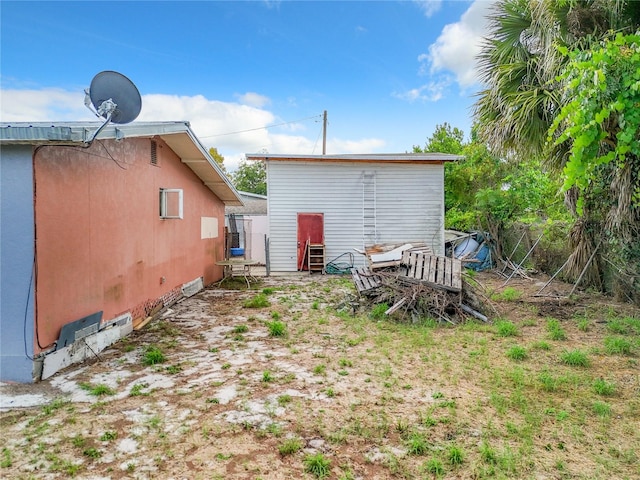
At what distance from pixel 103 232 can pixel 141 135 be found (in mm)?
1412

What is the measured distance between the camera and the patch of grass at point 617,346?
4.87m

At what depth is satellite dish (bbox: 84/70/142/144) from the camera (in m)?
4.00

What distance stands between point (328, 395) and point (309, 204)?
367 inches

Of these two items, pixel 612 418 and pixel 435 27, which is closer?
pixel 612 418

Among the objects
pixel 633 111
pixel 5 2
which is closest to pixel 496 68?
pixel 633 111

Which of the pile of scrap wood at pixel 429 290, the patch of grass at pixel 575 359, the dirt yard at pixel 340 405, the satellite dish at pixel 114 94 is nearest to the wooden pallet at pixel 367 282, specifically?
the pile of scrap wood at pixel 429 290

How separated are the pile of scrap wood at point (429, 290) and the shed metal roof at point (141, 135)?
14.5ft

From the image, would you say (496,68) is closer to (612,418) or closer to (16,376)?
(612,418)

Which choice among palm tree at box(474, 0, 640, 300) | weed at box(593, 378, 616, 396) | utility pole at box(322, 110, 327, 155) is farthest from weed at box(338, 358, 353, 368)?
utility pole at box(322, 110, 327, 155)

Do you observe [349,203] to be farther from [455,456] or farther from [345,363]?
[455,456]

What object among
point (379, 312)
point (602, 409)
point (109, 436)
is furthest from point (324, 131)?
point (109, 436)

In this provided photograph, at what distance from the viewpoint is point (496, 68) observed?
279 inches

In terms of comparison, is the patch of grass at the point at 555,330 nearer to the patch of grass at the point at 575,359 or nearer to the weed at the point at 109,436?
the patch of grass at the point at 575,359

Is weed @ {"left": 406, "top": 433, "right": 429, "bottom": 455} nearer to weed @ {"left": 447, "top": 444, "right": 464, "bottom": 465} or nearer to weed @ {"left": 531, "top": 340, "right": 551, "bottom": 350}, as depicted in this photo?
weed @ {"left": 447, "top": 444, "right": 464, "bottom": 465}
